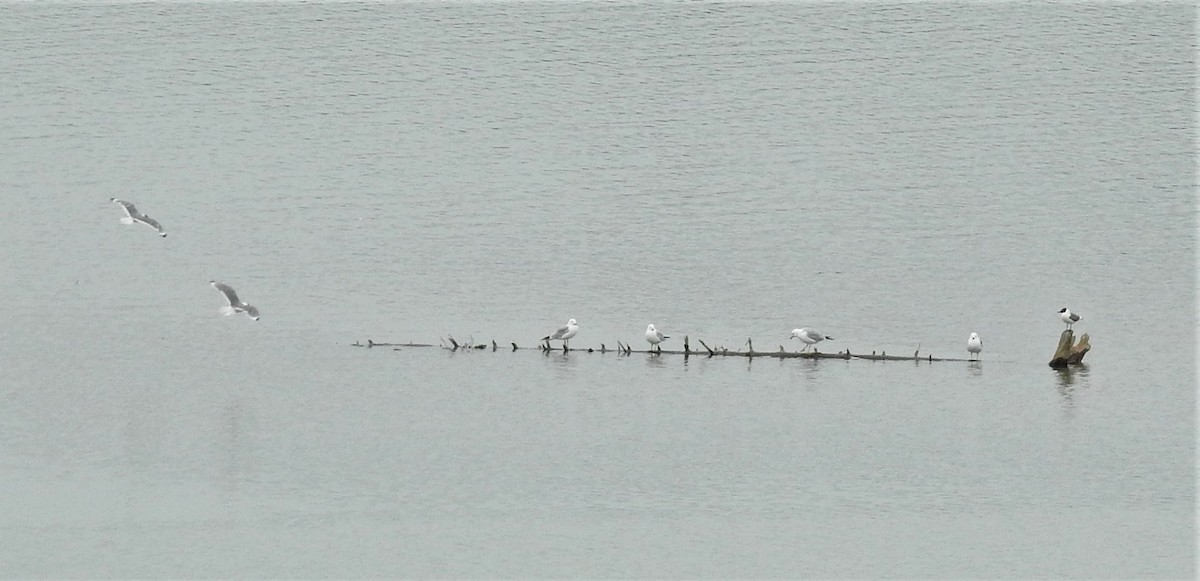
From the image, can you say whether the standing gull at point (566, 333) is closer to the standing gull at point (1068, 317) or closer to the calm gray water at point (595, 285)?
the calm gray water at point (595, 285)

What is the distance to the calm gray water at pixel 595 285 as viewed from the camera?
60.5ft

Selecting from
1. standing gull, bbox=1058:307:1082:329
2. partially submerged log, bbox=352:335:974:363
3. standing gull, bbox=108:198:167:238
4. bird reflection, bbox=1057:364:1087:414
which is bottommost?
bird reflection, bbox=1057:364:1087:414

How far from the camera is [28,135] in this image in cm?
4184

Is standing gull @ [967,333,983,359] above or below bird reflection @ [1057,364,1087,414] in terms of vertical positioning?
above

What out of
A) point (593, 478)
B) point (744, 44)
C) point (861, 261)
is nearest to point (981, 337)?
point (861, 261)

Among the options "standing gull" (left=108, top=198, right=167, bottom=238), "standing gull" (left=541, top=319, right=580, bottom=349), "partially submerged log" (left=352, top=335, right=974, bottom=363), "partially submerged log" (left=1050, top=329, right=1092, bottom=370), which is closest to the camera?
"standing gull" (left=108, top=198, right=167, bottom=238)

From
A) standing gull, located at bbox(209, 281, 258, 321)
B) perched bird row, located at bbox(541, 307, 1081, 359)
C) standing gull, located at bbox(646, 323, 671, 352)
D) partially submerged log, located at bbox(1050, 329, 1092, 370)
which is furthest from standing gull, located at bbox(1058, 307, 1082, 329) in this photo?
standing gull, located at bbox(209, 281, 258, 321)

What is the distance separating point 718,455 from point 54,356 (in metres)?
9.98

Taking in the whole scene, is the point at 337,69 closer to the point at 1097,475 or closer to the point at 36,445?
the point at 36,445

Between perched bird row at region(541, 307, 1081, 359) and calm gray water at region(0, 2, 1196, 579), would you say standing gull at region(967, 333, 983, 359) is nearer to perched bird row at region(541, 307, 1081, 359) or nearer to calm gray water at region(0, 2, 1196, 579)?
perched bird row at region(541, 307, 1081, 359)

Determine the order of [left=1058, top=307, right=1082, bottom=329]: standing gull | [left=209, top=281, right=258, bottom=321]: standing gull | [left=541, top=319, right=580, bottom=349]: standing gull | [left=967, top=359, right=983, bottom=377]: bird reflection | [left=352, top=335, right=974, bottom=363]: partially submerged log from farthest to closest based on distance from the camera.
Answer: [left=1058, top=307, right=1082, bottom=329]: standing gull, [left=541, top=319, right=580, bottom=349]: standing gull, [left=352, top=335, right=974, bottom=363]: partially submerged log, [left=967, top=359, right=983, bottom=377]: bird reflection, [left=209, top=281, right=258, bottom=321]: standing gull

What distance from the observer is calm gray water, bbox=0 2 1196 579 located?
1844 cm

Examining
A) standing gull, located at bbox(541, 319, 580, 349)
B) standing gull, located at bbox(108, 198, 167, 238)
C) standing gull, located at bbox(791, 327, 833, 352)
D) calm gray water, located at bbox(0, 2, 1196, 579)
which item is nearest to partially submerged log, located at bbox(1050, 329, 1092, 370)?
calm gray water, located at bbox(0, 2, 1196, 579)

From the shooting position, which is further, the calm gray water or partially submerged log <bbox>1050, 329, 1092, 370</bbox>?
partially submerged log <bbox>1050, 329, 1092, 370</bbox>
